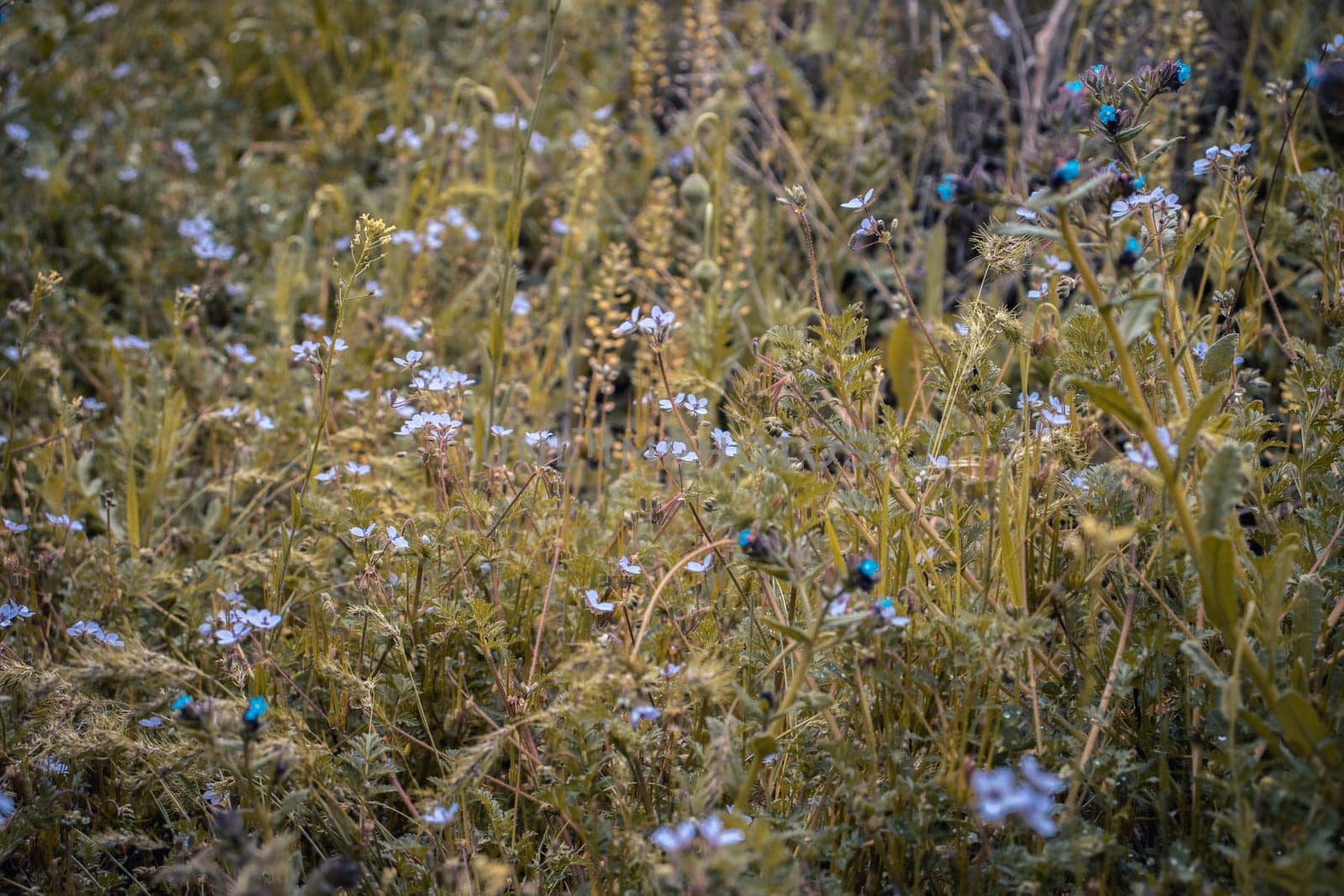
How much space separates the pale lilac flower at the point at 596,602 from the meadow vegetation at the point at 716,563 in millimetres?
11

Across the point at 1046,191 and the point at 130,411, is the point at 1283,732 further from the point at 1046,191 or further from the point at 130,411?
the point at 130,411

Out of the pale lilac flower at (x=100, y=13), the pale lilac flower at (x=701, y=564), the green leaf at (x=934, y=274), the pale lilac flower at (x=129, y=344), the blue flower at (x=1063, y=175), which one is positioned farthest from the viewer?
the pale lilac flower at (x=100, y=13)

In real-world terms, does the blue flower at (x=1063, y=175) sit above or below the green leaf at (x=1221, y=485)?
above

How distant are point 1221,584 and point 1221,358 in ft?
1.53

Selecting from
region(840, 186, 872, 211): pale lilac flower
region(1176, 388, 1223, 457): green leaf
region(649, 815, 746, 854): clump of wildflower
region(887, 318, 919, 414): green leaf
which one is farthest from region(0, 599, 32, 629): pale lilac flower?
region(887, 318, 919, 414): green leaf

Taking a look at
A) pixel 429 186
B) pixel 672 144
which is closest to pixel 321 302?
pixel 429 186

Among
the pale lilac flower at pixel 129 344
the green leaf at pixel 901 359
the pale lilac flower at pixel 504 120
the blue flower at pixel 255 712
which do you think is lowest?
the blue flower at pixel 255 712

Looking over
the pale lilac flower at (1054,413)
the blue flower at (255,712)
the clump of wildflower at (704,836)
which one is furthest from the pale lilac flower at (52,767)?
the pale lilac flower at (1054,413)

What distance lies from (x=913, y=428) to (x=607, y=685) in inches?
23.6

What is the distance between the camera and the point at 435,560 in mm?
1688

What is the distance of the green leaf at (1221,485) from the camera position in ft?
3.77

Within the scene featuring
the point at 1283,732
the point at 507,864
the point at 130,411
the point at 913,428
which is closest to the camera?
the point at 1283,732

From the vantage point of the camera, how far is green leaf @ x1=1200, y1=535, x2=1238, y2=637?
3.78 feet

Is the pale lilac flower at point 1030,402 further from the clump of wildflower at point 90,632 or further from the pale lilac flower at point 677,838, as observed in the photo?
the clump of wildflower at point 90,632
